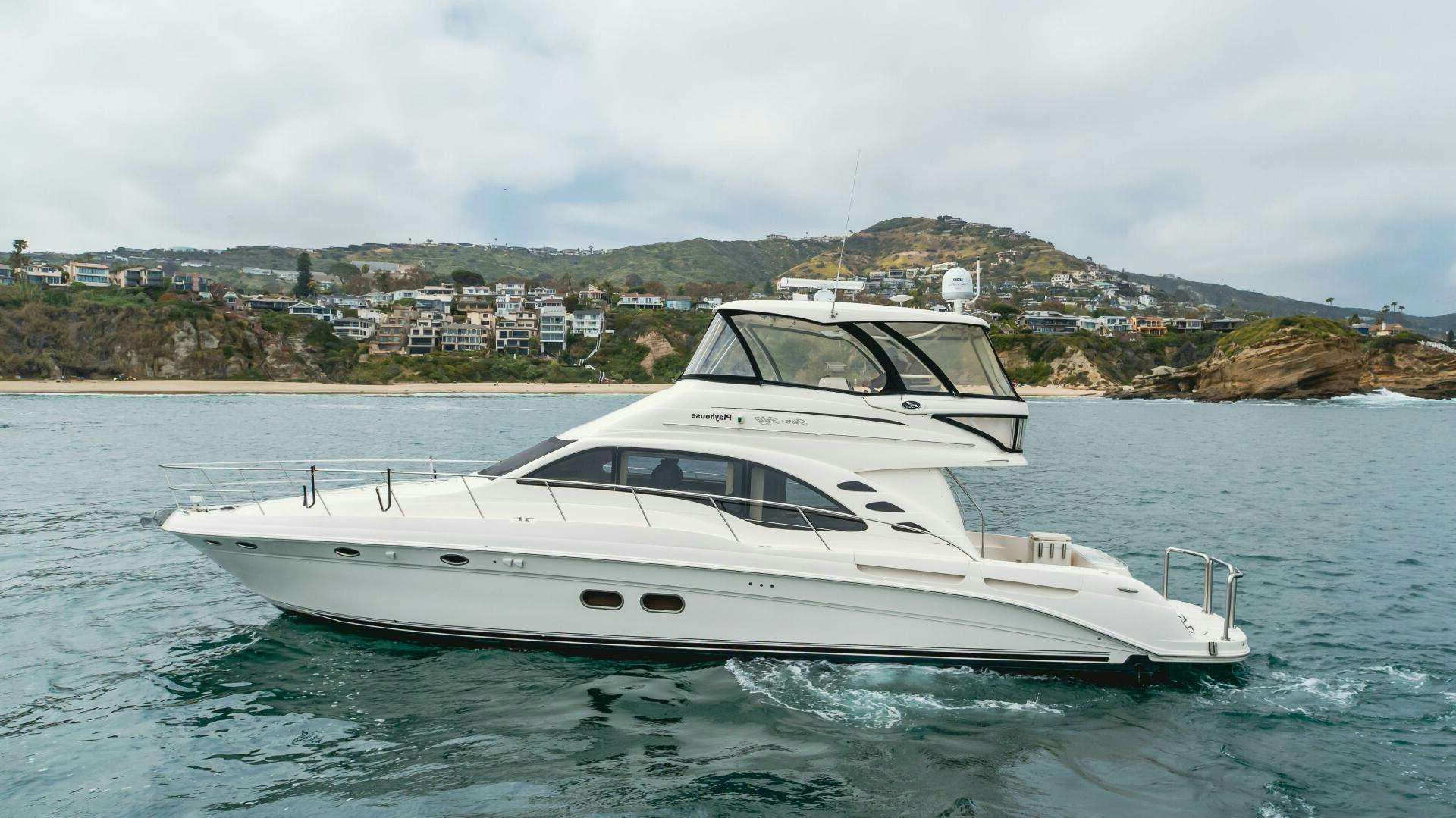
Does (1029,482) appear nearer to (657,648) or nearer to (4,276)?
(657,648)

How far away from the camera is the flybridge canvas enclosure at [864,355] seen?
27.1ft

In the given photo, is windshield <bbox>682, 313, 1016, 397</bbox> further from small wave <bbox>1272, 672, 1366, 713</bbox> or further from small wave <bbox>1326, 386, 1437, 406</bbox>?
small wave <bbox>1326, 386, 1437, 406</bbox>

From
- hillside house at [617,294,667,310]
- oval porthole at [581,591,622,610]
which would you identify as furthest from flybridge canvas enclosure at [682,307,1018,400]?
hillside house at [617,294,667,310]

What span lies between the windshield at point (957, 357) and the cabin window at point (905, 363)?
0.31 ft

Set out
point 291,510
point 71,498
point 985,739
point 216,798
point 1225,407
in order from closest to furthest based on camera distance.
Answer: point 216,798 < point 985,739 < point 291,510 < point 71,498 < point 1225,407

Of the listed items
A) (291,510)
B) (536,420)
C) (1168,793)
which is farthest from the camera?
(536,420)

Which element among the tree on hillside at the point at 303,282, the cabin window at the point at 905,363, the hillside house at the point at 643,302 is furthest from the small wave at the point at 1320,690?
the tree on hillside at the point at 303,282

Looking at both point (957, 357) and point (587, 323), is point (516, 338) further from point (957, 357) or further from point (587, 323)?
point (957, 357)

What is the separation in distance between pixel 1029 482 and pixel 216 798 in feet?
71.5

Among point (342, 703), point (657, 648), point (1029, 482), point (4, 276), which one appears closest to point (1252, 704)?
point (657, 648)

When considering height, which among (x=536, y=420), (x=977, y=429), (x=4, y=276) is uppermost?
(x=4, y=276)

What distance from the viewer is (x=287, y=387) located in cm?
7450

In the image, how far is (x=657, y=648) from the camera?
756cm

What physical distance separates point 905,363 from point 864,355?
0.42m
